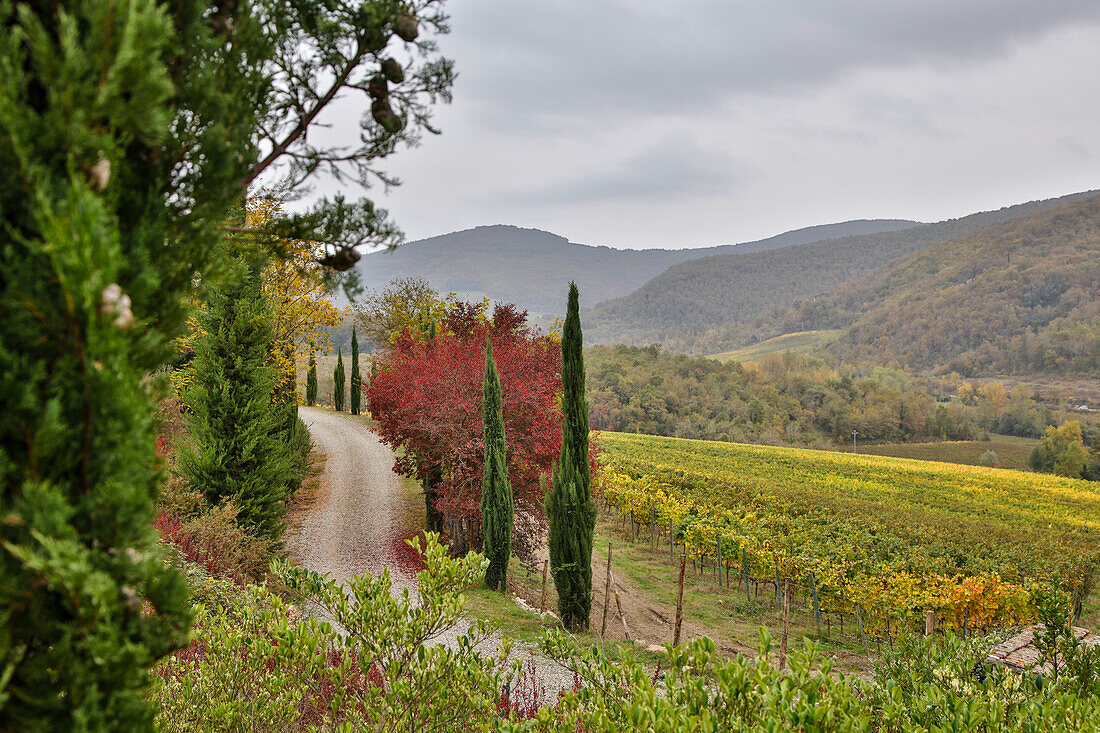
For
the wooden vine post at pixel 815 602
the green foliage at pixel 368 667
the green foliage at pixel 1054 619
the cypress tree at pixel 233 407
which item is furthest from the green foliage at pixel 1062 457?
the green foliage at pixel 368 667

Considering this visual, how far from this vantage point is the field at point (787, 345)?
138688 millimetres

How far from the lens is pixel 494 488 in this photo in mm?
→ 11188

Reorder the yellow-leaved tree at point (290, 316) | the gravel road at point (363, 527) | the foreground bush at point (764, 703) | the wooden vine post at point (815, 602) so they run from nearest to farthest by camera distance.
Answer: the foreground bush at point (764, 703)
the gravel road at point (363, 527)
the yellow-leaved tree at point (290, 316)
the wooden vine post at point (815, 602)

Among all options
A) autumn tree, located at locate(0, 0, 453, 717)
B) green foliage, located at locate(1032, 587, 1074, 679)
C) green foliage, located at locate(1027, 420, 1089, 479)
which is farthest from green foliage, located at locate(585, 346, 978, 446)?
autumn tree, located at locate(0, 0, 453, 717)

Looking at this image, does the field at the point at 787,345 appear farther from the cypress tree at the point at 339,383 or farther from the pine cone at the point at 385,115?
the pine cone at the point at 385,115

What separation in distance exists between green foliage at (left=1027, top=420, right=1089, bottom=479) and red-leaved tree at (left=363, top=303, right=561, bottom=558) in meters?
52.0

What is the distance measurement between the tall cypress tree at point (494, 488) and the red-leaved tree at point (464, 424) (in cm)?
86

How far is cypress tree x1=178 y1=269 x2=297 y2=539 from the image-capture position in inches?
360

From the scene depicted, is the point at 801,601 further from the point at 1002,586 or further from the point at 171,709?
the point at 171,709

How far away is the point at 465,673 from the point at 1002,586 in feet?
44.3

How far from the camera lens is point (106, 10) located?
1.30 m

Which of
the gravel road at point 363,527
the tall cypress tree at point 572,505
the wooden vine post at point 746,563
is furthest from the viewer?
the wooden vine post at point 746,563

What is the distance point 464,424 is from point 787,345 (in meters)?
151

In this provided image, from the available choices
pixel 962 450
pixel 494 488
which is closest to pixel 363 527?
pixel 494 488
